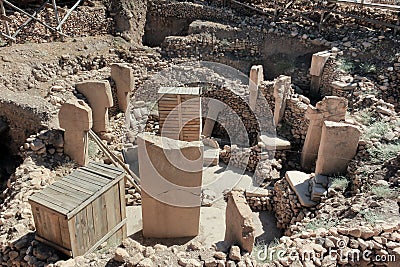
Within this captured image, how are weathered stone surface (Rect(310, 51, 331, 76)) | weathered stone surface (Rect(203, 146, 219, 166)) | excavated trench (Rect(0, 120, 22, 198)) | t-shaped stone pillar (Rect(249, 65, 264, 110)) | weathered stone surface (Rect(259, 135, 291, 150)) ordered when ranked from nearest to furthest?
excavated trench (Rect(0, 120, 22, 198)) < weathered stone surface (Rect(259, 135, 291, 150)) < weathered stone surface (Rect(203, 146, 219, 166)) < t-shaped stone pillar (Rect(249, 65, 264, 110)) < weathered stone surface (Rect(310, 51, 331, 76))

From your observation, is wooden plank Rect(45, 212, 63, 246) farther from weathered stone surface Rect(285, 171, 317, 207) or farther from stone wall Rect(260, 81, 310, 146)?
stone wall Rect(260, 81, 310, 146)

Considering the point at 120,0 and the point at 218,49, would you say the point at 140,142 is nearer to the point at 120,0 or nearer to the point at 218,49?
the point at 218,49

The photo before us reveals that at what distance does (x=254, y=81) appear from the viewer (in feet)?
31.8

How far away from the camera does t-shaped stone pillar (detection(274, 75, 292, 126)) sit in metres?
8.91

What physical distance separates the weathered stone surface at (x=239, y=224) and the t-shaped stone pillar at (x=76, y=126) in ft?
10.6

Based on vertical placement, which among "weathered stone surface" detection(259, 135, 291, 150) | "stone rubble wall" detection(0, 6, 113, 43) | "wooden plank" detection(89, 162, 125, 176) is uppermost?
"stone rubble wall" detection(0, 6, 113, 43)

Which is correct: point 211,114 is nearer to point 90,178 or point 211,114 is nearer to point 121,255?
point 90,178

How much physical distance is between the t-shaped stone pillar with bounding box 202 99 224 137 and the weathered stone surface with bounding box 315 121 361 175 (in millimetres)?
4074

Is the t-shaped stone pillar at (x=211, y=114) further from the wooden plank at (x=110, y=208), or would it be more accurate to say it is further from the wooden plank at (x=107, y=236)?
A: the wooden plank at (x=110, y=208)

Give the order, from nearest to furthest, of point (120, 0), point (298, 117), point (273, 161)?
point (273, 161) < point (298, 117) < point (120, 0)

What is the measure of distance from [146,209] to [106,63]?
6.48 metres

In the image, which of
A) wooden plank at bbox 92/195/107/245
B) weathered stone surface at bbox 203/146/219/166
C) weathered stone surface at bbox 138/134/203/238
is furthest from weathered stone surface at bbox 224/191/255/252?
weathered stone surface at bbox 203/146/219/166

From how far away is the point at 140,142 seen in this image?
498cm

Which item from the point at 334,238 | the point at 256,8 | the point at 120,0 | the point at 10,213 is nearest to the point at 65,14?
the point at 120,0
